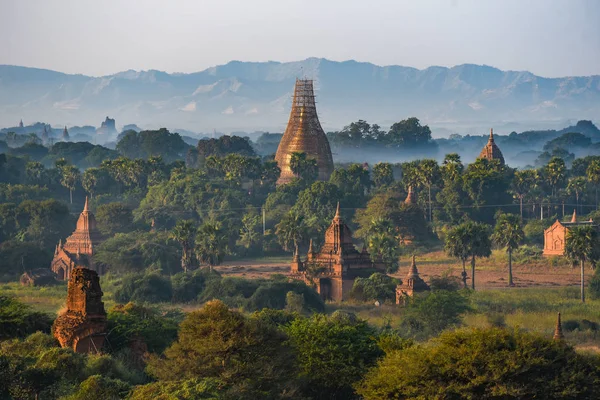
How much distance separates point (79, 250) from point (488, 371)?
167 ft

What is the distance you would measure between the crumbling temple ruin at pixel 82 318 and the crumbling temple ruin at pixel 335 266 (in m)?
30.3

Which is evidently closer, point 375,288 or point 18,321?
point 18,321

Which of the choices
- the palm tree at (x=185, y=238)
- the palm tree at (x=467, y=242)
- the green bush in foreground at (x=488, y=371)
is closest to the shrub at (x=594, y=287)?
the palm tree at (x=467, y=242)

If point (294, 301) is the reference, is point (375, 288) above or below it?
above

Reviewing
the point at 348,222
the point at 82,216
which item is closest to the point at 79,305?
the point at 82,216

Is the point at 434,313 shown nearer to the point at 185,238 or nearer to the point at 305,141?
the point at 185,238

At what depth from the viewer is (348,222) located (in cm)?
9644

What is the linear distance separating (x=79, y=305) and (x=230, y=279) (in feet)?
89.9

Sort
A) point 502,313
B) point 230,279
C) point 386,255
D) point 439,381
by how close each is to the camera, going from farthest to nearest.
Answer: point 386,255
point 230,279
point 502,313
point 439,381

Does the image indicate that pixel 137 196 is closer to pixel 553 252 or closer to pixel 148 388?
pixel 553 252

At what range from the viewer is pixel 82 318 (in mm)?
41219

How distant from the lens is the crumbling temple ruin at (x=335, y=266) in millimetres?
71875

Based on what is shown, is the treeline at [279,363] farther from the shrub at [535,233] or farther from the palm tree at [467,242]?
the shrub at [535,233]

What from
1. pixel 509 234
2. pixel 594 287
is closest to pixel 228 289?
pixel 509 234
